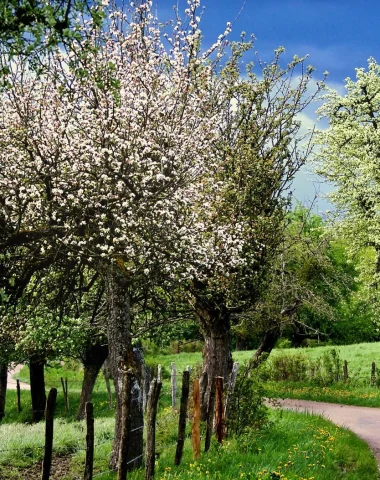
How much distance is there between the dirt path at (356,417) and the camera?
1793 cm

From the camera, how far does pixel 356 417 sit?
22672 millimetres

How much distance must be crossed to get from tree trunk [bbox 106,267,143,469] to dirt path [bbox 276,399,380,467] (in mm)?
4918

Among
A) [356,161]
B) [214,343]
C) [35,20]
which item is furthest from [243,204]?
[356,161]

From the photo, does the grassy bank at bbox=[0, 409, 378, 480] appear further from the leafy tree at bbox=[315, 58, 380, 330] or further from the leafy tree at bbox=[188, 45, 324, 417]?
the leafy tree at bbox=[315, 58, 380, 330]

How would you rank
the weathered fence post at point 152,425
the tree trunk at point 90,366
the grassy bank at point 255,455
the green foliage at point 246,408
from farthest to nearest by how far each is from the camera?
the tree trunk at point 90,366
the green foliage at point 246,408
the grassy bank at point 255,455
the weathered fence post at point 152,425

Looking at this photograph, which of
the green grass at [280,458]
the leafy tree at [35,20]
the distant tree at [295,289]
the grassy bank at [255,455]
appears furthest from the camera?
the distant tree at [295,289]

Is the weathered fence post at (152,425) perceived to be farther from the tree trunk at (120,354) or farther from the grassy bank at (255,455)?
the tree trunk at (120,354)

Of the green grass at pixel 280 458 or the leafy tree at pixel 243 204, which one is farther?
the leafy tree at pixel 243 204

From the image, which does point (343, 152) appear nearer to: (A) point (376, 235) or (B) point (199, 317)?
(A) point (376, 235)

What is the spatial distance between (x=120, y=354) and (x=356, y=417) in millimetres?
13091

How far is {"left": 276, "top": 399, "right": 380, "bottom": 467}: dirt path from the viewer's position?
17.9 m

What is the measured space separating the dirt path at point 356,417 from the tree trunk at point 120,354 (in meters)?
4.92

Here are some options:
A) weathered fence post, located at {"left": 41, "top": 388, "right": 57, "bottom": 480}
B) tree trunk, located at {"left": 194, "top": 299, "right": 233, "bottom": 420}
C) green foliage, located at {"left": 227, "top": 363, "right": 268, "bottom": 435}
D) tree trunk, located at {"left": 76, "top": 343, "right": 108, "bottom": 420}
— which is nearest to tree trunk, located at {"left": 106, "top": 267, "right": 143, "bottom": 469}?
weathered fence post, located at {"left": 41, "top": 388, "right": 57, "bottom": 480}

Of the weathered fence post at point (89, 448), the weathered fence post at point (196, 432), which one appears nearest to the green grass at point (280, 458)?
the weathered fence post at point (196, 432)
